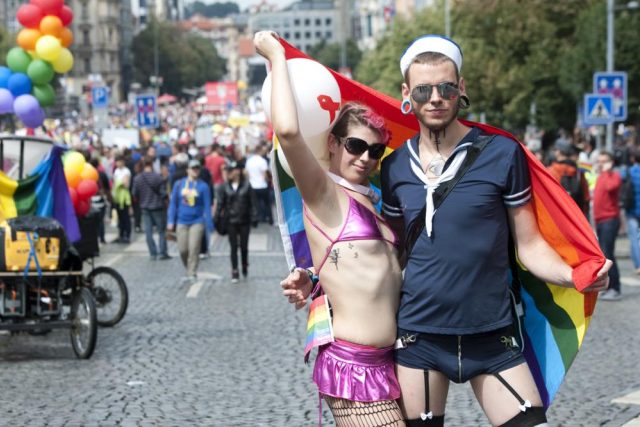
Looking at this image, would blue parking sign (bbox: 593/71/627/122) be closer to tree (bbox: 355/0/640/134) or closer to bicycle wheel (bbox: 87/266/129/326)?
bicycle wheel (bbox: 87/266/129/326)

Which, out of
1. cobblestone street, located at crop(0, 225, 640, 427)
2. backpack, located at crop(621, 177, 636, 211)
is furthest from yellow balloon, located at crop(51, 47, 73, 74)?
backpack, located at crop(621, 177, 636, 211)

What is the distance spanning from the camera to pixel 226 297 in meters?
16.7

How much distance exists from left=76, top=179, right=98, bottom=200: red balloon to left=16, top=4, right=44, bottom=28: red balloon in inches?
122

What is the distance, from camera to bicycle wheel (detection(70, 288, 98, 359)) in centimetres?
1136

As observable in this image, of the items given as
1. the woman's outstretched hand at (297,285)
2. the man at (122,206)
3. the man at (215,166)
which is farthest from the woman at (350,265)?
the man at (215,166)

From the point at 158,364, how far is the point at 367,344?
22.3 ft

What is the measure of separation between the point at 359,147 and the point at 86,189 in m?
9.49

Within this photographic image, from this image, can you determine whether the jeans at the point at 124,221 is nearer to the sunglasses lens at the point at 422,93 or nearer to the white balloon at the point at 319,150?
the white balloon at the point at 319,150

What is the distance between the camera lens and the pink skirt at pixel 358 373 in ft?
14.9

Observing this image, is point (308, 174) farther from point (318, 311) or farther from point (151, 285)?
point (151, 285)

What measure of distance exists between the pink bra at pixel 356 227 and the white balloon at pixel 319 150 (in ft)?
0.63

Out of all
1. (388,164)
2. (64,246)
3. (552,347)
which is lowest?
(64,246)

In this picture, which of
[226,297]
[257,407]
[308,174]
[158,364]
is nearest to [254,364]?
[158,364]

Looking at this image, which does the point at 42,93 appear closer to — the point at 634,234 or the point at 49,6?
the point at 49,6
